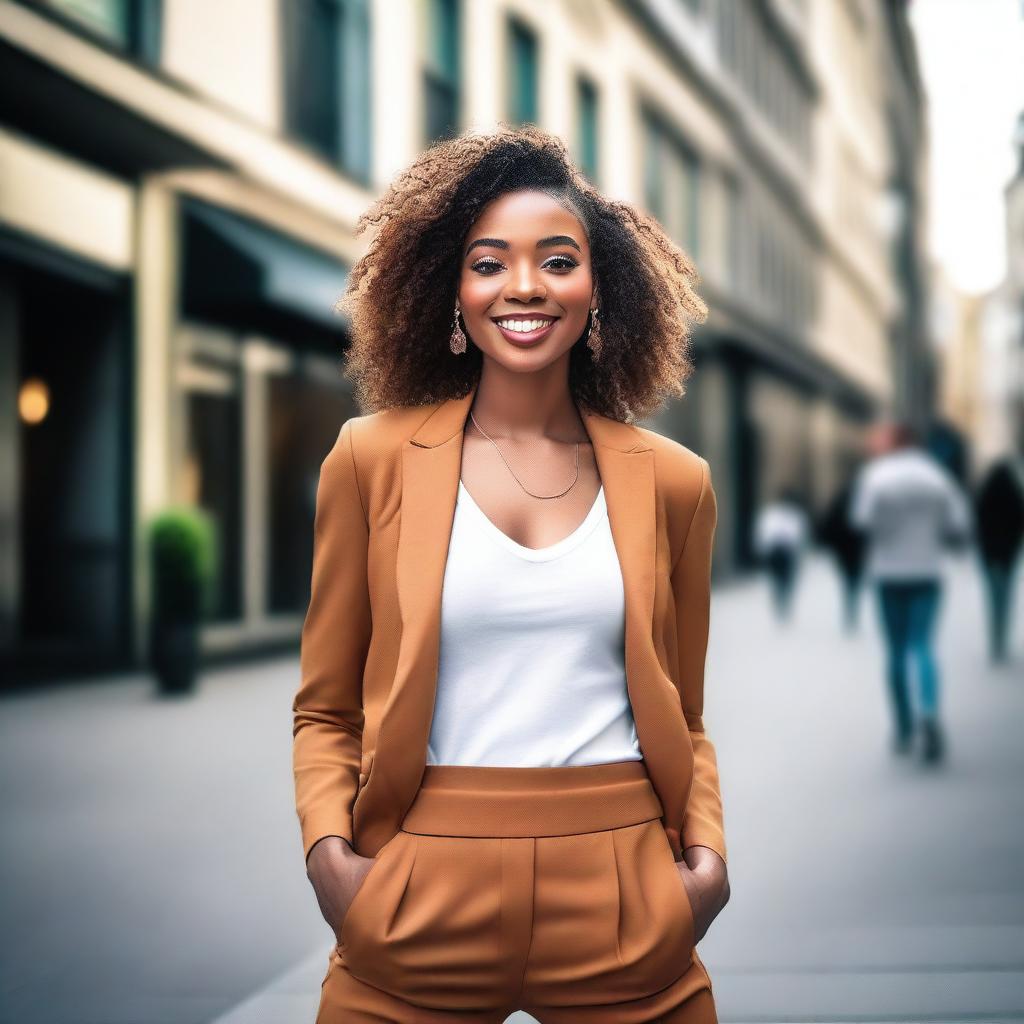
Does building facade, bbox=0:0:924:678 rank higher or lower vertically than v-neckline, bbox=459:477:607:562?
higher

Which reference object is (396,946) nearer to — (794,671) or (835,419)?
(794,671)

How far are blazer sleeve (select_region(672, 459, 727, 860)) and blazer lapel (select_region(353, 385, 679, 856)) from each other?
0.13 m

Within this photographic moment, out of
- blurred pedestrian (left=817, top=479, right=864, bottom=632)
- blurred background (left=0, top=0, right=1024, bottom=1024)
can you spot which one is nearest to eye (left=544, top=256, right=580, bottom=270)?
blurred background (left=0, top=0, right=1024, bottom=1024)

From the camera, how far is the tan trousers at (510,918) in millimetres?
2031

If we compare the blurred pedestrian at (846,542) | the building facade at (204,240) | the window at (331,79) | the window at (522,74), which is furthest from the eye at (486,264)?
the window at (522,74)

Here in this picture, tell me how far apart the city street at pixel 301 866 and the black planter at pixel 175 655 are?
17cm

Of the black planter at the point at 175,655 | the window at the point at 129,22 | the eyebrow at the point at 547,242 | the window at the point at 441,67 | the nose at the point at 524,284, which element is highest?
the window at the point at 441,67

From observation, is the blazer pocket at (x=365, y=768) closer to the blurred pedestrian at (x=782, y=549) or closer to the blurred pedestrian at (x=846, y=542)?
the blurred pedestrian at (x=846, y=542)

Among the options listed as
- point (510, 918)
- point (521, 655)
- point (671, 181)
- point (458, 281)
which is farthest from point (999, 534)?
point (671, 181)

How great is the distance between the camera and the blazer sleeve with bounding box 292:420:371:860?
222 centimetres

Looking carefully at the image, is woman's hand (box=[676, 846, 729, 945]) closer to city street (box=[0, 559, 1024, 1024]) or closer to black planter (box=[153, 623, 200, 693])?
city street (box=[0, 559, 1024, 1024])

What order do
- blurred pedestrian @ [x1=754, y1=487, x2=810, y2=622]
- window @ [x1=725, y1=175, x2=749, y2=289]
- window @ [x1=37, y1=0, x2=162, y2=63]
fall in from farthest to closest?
window @ [x1=725, y1=175, x2=749, y2=289] → blurred pedestrian @ [x1=754, y1=487, x2=810, y2=622] → window @ [x1=37, y1=0, x2=162, y2=63]

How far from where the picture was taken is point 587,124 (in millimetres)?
22594

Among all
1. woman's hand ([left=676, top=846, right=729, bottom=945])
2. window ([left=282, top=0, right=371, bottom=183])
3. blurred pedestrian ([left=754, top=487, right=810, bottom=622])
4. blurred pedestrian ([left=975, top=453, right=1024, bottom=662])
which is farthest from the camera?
blurred pedestrian ([left=754, top=487, right=810, bottom=622])
